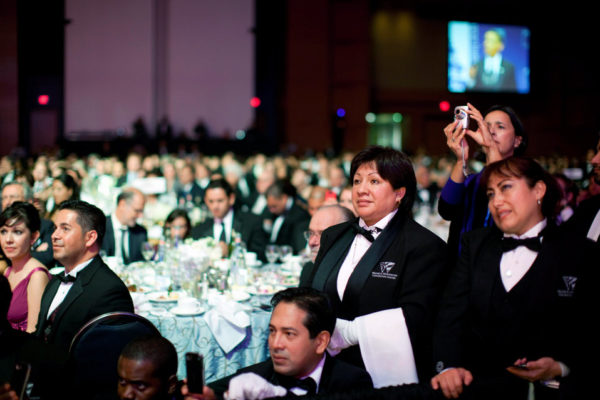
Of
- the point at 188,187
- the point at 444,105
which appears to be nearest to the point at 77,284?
the point at 188,187

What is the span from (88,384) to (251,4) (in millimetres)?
19011

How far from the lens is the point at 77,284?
115 inches

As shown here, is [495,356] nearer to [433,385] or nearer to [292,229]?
[433,385]

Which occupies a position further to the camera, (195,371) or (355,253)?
(355,253)

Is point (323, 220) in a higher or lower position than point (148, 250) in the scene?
higher

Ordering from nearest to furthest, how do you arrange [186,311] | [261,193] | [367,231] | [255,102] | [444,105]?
[367,231], [186,311], [261,193], [444,105], [255,102]

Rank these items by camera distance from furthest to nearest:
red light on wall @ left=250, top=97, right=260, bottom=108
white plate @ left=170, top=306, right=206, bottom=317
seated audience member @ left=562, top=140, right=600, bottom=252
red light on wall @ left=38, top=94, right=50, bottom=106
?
red light on wall @ left=250, top=97, right=260, bottom=108, red light on wall @ left=38, top=94, right=50, bottom=106, white plate @ left=170, top=306, right=206, bottom=317, seated audience member @ left=562, top=140, right=600, bottom=252

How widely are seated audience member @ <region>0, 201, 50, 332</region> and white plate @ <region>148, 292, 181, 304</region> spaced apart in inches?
25.8

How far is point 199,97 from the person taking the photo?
20000mm

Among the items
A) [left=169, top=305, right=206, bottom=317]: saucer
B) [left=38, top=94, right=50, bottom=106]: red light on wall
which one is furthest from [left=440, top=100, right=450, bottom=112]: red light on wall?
[left=169, top=305, right=206, bottom=317]: saucer

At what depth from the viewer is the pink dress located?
137 inches

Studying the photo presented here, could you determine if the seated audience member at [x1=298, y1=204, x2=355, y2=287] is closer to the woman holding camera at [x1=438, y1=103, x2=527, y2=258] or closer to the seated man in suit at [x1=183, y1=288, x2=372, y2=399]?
the woman holding camera at [x1=438, y1=103, x2=527, y2=258]

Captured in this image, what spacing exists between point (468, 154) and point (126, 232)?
3497 mm

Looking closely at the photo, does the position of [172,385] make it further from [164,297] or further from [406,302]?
[164,297]
